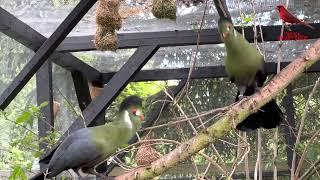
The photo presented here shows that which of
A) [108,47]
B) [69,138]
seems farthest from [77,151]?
[108,47]

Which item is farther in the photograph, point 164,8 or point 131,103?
point 164,8

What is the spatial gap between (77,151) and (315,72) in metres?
2.75

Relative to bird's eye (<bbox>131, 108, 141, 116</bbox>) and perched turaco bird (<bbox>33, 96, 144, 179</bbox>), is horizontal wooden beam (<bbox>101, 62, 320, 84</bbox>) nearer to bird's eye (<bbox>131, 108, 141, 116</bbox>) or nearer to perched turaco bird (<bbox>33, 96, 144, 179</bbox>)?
perched turaco bird (<bbox>33, 96, 144, 179</bbox>)

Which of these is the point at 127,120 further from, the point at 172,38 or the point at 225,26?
the point at 172,38

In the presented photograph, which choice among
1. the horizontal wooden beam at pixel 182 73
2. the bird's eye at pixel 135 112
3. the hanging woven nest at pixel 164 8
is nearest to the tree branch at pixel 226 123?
the bird's eye at pixel 135 112

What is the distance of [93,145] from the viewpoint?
6.78ft

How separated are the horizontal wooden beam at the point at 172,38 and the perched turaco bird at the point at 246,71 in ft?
3.93

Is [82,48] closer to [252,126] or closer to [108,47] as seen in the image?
[108,47]

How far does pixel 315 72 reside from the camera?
4395mm

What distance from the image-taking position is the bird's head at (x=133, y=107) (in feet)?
6.32

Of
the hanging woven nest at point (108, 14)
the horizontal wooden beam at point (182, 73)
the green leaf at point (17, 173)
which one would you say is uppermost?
the hanging woven nest at point (108, 14)

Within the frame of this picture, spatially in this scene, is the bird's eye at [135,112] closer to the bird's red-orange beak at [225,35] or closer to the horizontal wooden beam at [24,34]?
the bird's red-orange beak at [225,35]

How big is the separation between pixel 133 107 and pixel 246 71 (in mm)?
641

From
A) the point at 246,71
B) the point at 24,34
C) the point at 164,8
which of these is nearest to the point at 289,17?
the point at 246,71
